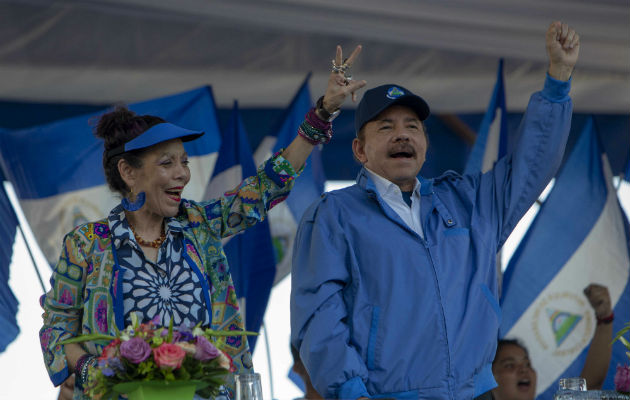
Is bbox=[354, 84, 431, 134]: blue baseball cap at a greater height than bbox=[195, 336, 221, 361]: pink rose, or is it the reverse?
bbox=[354, 84, 431, 134]: blue baseball cap

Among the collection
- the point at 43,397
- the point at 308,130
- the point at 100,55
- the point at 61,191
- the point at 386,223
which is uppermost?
the point at 100,55

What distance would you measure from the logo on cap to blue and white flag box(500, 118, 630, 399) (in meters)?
2.30

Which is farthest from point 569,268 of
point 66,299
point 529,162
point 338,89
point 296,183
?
point 66,299

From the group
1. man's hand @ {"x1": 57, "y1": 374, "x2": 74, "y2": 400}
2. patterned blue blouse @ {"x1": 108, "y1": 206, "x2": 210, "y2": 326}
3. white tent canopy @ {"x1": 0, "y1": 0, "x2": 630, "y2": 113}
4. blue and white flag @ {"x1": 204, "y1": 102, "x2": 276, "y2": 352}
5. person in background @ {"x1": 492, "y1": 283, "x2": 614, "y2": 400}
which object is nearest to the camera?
patterned blue blouse @ {"x1": 108, "y1": 206, "x2": 210, "y2": 326}

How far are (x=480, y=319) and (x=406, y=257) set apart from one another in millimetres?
235

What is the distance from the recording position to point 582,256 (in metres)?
4.47

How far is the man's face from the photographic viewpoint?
2.33m

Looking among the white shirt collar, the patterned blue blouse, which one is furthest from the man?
the patterned blue blouse

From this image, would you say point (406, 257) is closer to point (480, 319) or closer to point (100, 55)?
point (480, 319)

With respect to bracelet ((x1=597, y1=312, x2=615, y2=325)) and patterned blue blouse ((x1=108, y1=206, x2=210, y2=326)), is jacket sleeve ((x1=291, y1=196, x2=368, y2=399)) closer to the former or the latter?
patterned blue blouse ((x1=108, y1=206, x2=210, y2=326))

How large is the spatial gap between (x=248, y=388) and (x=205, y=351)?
0.11 metres

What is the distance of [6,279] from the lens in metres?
4.20

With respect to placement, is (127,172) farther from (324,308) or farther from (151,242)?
(324,308)

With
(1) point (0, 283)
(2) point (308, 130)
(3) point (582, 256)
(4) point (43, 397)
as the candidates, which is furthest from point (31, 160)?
(3) point (582, 256)
